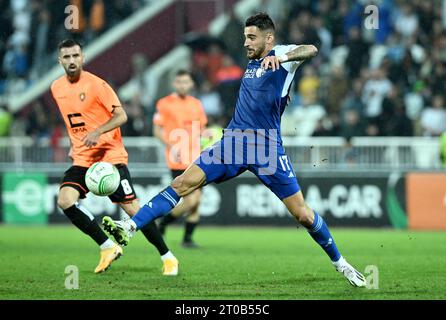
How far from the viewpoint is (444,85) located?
63.9 feet

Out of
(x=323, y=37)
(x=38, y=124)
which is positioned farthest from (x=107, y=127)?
(x=38, y=124)

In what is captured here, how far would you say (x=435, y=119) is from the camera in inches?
749

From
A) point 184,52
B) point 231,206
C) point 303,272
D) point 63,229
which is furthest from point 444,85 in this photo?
point 303,272

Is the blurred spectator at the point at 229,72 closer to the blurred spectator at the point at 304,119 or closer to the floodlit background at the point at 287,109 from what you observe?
the floodlit background at the point at 287,109

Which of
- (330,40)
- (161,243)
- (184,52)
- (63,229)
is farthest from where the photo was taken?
(184,52)

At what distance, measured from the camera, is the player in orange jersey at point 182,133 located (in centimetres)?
1429

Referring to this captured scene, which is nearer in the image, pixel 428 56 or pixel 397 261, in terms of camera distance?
pixel 397 261

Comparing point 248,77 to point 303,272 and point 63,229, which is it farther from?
A: point 63,229

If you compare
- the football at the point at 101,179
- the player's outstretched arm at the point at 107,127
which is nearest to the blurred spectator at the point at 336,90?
the player's outstretched arm at the point at 107,127

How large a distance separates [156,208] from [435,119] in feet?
36.9

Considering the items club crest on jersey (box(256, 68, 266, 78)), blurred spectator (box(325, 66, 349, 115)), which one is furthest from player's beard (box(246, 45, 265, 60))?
blurred spectator (box(325, 66, 349, 115))
